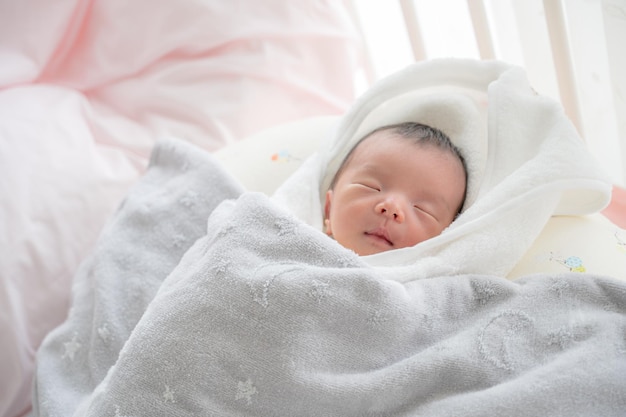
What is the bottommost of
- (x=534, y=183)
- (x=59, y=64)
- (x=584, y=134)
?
(x=584, y=134)

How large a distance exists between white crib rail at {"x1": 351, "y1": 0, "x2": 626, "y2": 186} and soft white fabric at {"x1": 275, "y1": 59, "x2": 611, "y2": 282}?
0.31 feet

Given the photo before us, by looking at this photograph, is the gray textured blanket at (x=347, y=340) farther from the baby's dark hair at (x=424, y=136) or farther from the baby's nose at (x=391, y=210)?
the baby's dark hair at (x=424, y=136)

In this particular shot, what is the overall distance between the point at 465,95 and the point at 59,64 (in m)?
1.00

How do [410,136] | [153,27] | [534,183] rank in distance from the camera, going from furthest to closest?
[153,27] < [410,136] < [534,183]

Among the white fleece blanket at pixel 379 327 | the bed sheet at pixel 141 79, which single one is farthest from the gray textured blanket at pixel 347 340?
the bed sheet at pixel 141 79

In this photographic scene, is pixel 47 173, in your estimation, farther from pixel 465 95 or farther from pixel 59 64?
pixel 465 95

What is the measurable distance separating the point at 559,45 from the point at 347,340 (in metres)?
0.66

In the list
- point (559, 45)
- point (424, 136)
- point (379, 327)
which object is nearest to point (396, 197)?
point (424, 136)

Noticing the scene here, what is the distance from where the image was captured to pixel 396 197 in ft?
3.76

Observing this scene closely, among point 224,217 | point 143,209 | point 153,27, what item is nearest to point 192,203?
point 143,209

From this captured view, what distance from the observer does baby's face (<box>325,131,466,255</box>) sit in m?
1.13

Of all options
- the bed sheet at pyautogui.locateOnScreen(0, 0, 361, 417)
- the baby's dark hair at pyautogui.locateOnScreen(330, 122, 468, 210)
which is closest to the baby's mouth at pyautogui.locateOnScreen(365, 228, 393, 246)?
the baby's dark hair at pyautogui.locateOnScreen(330, 122, 468, 210)

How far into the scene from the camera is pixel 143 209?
1.33m

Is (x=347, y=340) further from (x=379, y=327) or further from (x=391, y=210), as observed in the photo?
(x=391, y=210)
